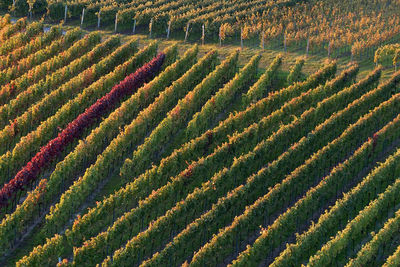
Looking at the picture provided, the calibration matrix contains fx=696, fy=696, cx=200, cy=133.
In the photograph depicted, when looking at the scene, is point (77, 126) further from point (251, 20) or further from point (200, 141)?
point (251, 20)

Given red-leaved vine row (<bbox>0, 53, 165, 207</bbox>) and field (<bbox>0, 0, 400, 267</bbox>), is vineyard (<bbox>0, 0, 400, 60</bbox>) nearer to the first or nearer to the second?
field (<bbox>0, 0, 400, 267</bbox>)

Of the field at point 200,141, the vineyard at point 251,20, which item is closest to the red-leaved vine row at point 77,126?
the field at point 200,141

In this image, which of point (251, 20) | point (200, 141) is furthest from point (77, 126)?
point (251, 20)

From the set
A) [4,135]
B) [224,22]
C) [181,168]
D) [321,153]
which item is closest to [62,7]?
[224,22]

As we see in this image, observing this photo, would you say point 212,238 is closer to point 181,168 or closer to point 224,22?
point 181,168

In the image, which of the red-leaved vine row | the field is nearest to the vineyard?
the field

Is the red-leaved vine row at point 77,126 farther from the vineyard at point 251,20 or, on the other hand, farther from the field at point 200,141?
the vineyard at point 251,20

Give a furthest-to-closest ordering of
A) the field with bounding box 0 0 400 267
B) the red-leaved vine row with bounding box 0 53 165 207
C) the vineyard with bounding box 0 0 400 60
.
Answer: the vineyard with bounding box 0 0 400 60, the red-leaved vine row with bounding box 0 53 165 207, the field with bounding box 0 0 400 267

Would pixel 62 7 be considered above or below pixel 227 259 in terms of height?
above
